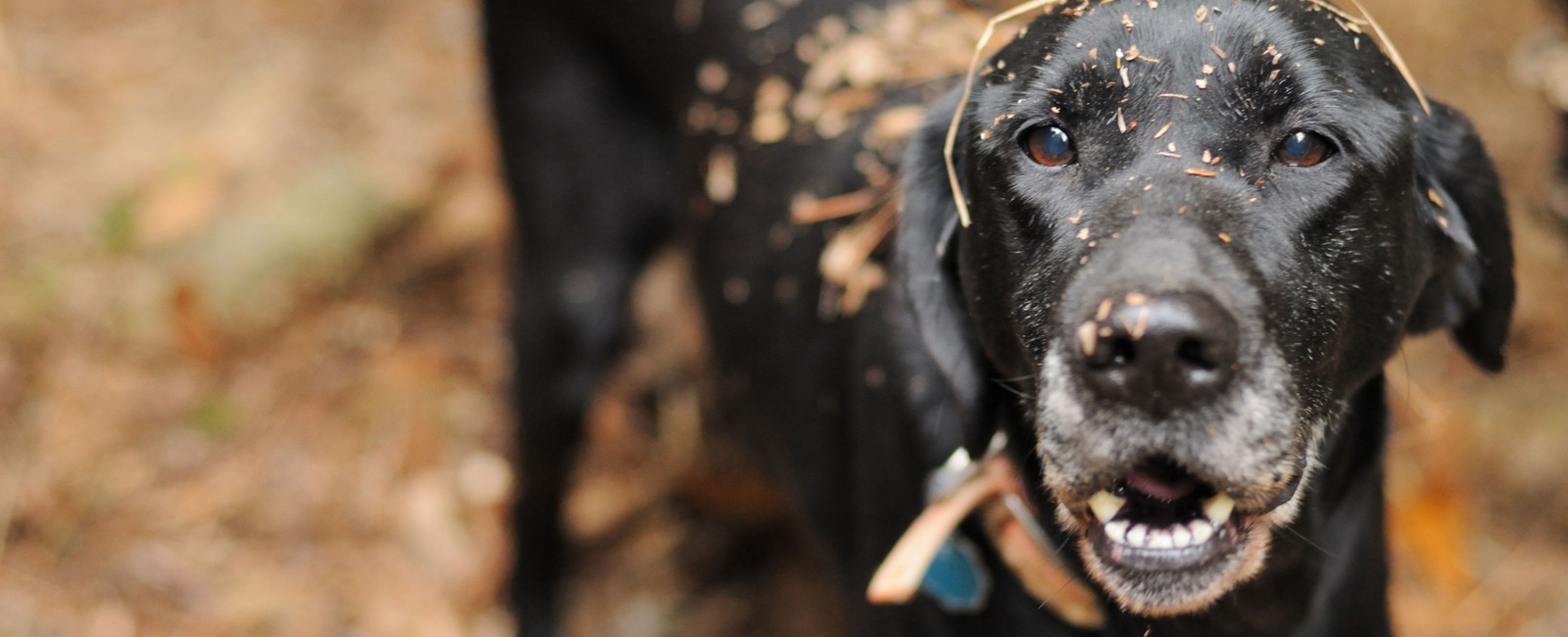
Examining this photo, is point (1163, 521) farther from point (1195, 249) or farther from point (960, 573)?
point (960, 573)

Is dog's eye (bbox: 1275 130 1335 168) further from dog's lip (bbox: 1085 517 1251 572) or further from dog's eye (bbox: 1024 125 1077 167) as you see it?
dog's lip (bbox: 1085 517 1251 572)

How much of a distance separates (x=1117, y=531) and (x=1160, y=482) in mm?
101

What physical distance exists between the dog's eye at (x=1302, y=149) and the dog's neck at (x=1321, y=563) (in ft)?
1.54

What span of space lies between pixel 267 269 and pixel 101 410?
0.68 metres

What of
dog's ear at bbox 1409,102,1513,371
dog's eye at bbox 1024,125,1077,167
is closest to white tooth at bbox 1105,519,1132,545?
dog's eye at bbox 1024,125,1077,167

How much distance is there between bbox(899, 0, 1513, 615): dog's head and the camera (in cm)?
146

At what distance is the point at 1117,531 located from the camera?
1.64 meters

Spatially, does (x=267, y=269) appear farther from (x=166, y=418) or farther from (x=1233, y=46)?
(x=1233, y=46)

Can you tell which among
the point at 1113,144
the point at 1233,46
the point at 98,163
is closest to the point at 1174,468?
the point at 1113,144

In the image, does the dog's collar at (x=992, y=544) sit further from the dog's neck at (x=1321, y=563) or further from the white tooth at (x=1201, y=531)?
the white tooth at (x=1201, y=531)

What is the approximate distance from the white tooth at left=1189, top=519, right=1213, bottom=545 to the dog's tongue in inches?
2.1

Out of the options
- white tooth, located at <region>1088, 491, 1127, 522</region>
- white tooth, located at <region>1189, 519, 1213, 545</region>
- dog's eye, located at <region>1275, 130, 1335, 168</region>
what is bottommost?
white tooth, located at <region>1189, 519, 1213, 545</region>

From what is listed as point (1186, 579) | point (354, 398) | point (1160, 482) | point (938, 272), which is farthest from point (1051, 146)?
point (354, 398)

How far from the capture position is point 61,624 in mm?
3400
